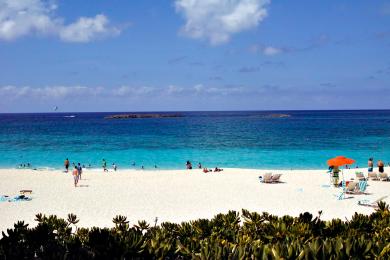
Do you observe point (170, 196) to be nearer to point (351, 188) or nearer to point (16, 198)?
point (16, 198)

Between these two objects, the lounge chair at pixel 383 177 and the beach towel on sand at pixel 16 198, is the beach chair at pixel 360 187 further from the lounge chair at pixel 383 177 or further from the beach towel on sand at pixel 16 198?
the beach towel on sand at pixel 16 198

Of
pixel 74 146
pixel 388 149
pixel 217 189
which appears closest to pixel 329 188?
pixel 217 189

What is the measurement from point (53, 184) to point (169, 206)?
10739 millimetres

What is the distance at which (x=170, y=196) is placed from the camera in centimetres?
1938

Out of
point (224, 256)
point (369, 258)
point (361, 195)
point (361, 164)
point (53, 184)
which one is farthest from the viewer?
point (361, 164)

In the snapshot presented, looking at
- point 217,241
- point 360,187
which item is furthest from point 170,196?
point 217,241

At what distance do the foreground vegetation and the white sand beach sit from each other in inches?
195

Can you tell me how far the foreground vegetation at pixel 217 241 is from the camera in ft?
17.2

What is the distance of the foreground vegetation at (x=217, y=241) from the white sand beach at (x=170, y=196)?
195 inches

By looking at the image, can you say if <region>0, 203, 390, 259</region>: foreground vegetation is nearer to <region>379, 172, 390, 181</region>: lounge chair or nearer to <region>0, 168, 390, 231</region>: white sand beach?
<region>0, 168, 390, 231</region>: white sand beach

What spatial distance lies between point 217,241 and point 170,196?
42.8 ft

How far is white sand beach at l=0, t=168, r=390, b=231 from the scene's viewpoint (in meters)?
15.5

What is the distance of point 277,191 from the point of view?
68.0 feet

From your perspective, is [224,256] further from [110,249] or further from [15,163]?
[15,163]
